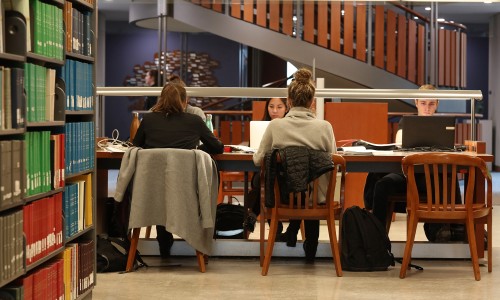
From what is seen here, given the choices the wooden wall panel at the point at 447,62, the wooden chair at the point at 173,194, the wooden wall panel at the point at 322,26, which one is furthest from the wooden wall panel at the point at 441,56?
the wooden chair at the point at 173,194

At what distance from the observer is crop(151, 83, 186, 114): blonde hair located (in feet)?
16.9

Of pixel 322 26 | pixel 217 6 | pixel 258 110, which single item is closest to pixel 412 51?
pixel 322 26

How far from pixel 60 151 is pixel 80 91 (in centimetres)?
48

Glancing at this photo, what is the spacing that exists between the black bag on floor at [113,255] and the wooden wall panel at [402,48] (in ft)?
23.0

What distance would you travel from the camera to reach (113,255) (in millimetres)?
5094

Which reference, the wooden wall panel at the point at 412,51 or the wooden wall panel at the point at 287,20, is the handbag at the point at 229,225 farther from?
the wooden wall panel at the point at 412,51

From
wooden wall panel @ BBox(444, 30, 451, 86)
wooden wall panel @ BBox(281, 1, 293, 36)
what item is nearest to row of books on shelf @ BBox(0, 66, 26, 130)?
wooden wall panel @ BBox(281, 1, 293, 36)

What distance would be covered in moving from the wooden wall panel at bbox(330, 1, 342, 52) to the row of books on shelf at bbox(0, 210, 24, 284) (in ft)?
27.4

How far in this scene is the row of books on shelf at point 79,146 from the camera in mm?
3802

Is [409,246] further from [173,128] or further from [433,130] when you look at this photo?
[173,128]

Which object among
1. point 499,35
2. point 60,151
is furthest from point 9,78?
point 499,35

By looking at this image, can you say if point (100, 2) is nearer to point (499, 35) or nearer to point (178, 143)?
point (499, 35)

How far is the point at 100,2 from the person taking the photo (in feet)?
47.9

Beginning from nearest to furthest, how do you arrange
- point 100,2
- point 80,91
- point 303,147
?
point 80,91 → point 303,147 → point 100,2
